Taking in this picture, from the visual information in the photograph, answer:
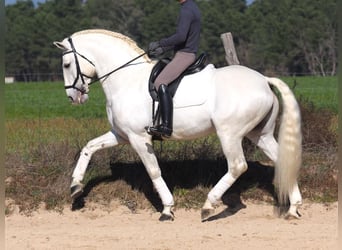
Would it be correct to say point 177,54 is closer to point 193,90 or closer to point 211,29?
point 193,90

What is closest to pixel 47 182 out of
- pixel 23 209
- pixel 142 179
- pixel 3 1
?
pixel 23 209

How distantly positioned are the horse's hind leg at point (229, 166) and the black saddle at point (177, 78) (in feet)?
2.79

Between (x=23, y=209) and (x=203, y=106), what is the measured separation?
2890 millimetres

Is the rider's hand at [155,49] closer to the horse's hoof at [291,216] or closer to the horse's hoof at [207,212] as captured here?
the horse's hoof at [207,212]

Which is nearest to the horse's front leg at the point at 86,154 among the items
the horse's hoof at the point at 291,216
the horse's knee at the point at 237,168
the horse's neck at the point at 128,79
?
the horse's neck at the point at 128,79

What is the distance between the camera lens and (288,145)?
811cm

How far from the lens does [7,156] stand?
10.0 meters

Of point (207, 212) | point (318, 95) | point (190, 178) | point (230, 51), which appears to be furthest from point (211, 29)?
point (207, 212)

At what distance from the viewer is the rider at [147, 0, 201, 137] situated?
26.1ft

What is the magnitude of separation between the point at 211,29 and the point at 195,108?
2667 inches

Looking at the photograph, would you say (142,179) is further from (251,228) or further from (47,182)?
(251,228)

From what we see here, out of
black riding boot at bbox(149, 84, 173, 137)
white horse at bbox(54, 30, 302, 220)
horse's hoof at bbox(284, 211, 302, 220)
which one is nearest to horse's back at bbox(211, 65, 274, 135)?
white horse at bbox(54, 30, 302, 220)

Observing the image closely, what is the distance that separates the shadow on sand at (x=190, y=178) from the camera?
913cm

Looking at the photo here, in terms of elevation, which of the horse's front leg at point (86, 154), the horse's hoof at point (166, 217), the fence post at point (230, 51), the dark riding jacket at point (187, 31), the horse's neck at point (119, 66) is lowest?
the horse's hoof at point (166, 217)
